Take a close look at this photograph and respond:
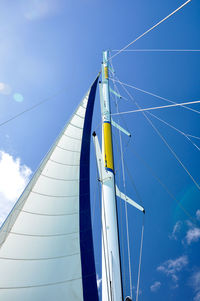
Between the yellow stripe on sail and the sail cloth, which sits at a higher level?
A: the yellow stripe on sail

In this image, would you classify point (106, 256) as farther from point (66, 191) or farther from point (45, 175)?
point (45, 175)

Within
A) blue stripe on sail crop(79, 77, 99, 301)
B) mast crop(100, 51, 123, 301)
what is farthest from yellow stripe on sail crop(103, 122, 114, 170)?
blue stripe on sail crop(79, 77, 99, 301)

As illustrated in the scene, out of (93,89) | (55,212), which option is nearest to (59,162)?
(55,212)

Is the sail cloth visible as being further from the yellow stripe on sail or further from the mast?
the yellow stripe on sail

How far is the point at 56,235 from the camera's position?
2332 millimetres

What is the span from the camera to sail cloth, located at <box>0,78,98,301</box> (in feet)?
6.23

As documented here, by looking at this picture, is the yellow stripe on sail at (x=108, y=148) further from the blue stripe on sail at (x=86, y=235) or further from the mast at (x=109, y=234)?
the blue stripe on sail at (x=86, y=235)

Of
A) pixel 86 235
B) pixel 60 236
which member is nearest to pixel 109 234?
pixel 86 235

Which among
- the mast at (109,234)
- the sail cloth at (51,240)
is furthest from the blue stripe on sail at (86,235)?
the mast at (109,234)

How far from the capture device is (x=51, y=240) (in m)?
2.27

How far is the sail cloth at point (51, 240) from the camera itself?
6.23 ft

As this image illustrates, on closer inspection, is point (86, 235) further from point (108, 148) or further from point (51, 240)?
point (108, 148)

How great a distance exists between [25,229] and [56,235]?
16.2 inches

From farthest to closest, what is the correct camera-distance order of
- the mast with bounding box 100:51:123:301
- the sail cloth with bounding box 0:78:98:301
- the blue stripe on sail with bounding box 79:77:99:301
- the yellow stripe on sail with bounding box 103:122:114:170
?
the yellow stripe on sail with bounding box 103:122:114:170
the mast with bounding box 100:51:123:301
the blue stripe on sail with bounding box 79:77:99:301
the sail cloth with bounding box 0:78:98:301
